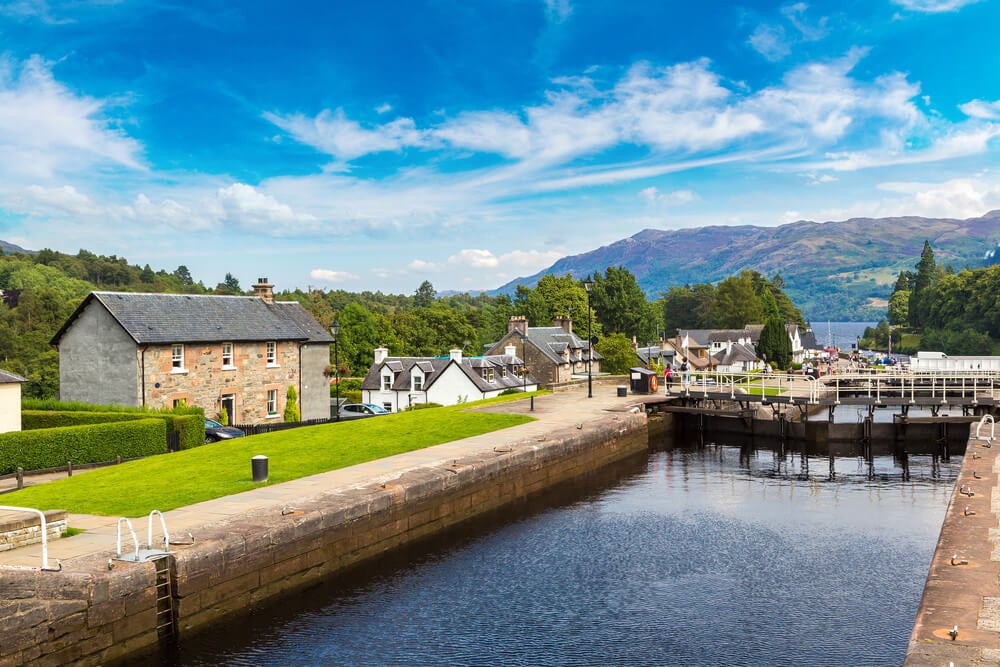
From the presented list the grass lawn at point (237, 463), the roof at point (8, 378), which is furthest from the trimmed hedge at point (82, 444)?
the roof at point (8, 378)

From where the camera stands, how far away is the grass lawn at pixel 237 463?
24.4 metres

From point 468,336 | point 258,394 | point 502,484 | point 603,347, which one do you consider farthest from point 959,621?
point 468,336

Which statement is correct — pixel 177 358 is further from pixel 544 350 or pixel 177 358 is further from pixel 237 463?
pixel 544 350

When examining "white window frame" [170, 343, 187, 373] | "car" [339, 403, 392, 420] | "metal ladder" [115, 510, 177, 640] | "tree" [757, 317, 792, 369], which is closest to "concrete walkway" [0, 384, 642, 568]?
"metal ladder" [115, 510, 177, 640]

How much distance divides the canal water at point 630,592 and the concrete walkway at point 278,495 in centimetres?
292

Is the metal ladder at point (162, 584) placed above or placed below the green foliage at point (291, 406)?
below

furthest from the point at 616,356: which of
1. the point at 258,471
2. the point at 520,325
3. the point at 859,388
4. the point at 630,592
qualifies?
the point at 630,592

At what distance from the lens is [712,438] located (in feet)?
183

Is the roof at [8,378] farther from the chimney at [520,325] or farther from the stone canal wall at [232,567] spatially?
the chimney at [520,325]

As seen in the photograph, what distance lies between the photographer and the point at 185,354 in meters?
44.9

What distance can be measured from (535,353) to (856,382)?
3016 cm

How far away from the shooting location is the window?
44.2 m

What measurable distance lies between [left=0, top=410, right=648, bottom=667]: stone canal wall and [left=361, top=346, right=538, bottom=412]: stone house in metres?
26.7

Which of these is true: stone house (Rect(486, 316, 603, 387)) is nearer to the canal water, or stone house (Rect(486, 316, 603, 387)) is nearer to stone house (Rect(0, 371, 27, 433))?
the canal water
